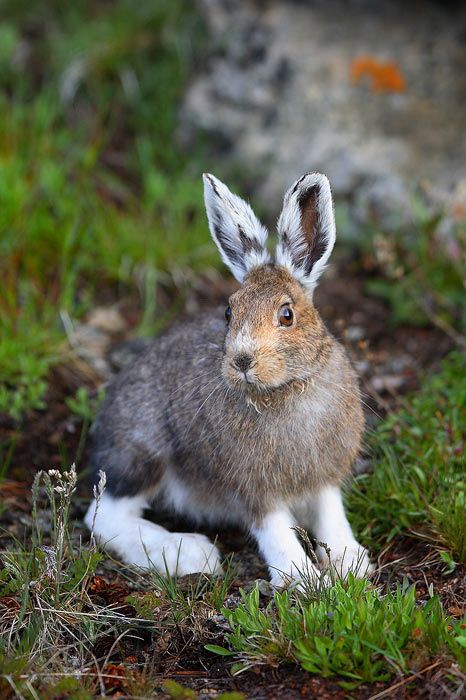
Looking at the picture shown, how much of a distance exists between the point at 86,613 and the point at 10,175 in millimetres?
4555

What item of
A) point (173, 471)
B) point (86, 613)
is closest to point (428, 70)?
point (173, 471)

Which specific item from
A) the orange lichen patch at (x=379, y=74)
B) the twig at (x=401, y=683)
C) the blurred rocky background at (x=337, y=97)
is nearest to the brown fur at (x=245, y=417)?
the twig at (x=401, y=683)

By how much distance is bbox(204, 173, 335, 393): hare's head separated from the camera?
477 cm

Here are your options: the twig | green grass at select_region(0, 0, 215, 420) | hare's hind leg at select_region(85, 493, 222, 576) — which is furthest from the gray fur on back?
the twig

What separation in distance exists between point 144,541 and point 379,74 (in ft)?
17.8

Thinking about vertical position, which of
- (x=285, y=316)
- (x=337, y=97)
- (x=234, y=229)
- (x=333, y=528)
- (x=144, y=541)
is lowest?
(x=144, y=541)

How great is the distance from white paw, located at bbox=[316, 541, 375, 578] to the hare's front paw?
0.59m

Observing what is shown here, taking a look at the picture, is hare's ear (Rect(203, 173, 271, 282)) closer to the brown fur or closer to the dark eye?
the brown fur

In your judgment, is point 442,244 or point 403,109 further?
point 403,109

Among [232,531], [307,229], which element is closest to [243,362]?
[307,229]

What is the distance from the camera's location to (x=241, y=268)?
5.45 m

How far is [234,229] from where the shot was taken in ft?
17.6

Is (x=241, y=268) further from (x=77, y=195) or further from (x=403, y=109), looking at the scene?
(x=403, y=109)

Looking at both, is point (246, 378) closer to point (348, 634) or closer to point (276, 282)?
point (276, 282)
